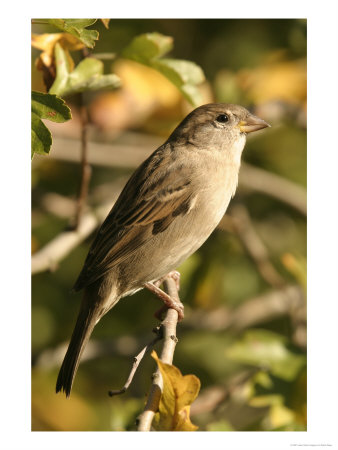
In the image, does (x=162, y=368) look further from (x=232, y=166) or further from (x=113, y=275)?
(x=232, y=166)

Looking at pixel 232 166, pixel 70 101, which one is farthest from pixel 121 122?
pixel 232 166

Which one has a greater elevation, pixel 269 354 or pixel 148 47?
pixel 148 47

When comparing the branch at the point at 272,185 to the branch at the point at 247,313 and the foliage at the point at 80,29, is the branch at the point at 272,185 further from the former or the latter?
the foliage at the point at 80,29

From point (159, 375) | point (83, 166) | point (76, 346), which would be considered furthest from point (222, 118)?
point (159, 375)

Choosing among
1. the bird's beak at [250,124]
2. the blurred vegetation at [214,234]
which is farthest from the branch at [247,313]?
the bird's beak at [250,124]

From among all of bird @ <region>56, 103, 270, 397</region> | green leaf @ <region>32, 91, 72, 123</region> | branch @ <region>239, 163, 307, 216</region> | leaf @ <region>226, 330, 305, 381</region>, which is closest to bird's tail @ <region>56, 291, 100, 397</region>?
bird @ <region>56, 103, 270, 397</region>

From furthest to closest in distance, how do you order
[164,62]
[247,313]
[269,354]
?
[247,313] < [269,354] < [164,62]

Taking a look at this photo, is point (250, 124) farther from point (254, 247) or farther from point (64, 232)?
point (64, 232)
